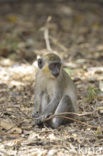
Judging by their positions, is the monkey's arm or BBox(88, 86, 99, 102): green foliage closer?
the monkey's arm

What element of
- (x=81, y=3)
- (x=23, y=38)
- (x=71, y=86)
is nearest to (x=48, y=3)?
(x=81, y=3)

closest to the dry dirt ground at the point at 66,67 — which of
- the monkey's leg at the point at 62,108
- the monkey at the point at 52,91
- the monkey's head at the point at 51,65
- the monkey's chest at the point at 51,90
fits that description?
the monkey's leg at the point at 62,108

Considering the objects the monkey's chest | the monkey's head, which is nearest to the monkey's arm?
the monkey's chest

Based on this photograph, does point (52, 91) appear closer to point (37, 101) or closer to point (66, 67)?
point (37, 101)

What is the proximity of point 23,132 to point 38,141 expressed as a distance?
510 millimetres

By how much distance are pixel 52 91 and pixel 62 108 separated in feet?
1.65

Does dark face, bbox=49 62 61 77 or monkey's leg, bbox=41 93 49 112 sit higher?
dark face, bbox=49 62 61 77

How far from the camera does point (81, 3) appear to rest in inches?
635

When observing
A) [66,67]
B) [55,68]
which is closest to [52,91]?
[55,68]

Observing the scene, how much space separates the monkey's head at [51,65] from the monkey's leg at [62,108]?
52 cm

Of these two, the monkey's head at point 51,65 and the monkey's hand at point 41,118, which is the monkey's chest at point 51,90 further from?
the monkey's hand at point 41,118

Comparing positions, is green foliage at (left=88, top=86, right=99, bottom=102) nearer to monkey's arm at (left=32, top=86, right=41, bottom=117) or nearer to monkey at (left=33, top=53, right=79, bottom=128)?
monkey at (left=33, top=53, right=79, bottom=128)

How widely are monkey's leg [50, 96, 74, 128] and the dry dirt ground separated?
0.47 ft

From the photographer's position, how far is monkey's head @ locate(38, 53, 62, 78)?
625 centimetres
